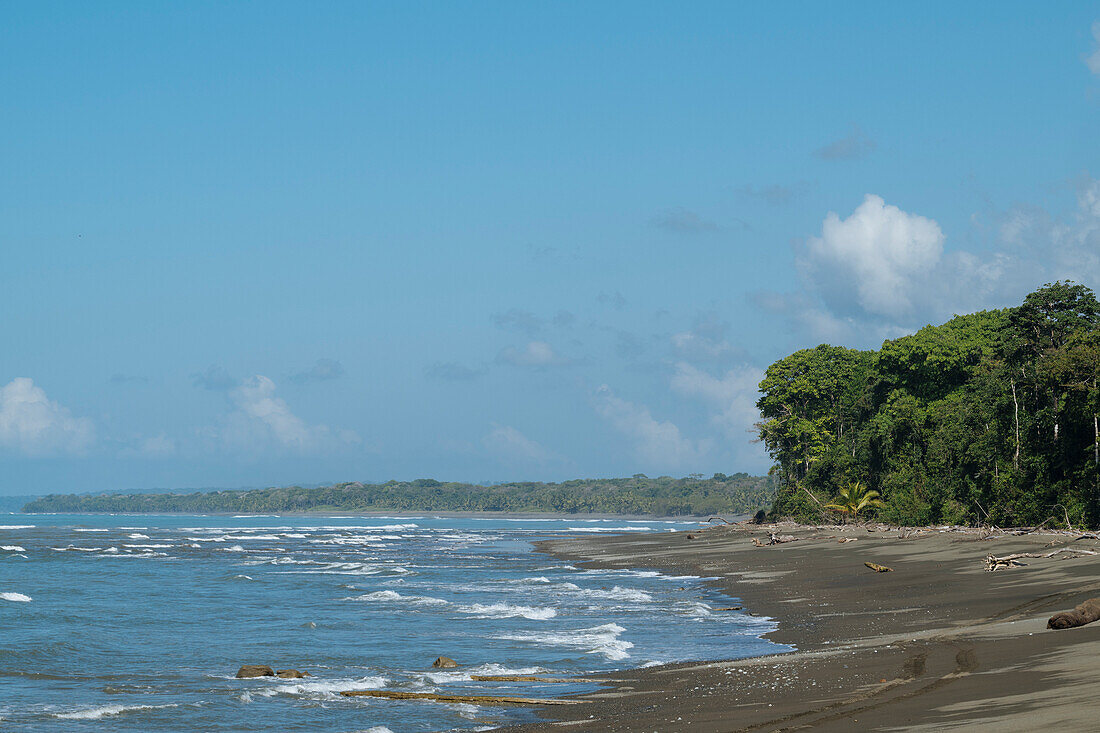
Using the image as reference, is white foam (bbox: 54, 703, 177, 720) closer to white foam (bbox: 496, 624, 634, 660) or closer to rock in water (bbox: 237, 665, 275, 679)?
rock in water (bbox: 237, 665, 275, 679)

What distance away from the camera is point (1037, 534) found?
40438mm

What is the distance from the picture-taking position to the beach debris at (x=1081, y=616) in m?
17.4

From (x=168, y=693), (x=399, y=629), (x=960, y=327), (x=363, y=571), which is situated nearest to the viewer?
(x=168, y=693)

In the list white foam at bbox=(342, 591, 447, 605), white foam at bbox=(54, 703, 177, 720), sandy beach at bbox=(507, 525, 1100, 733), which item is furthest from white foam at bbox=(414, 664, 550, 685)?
white foam at bbox=(342, 591, 447, 605)

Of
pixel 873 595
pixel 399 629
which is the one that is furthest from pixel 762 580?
pixel 399 629

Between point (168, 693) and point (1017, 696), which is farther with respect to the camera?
point (168, 693)

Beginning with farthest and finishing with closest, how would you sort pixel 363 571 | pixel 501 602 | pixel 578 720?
pixel 363 571, pixel 501 602, pixel 578 720

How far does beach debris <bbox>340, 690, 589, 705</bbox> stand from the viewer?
17562 millimetres

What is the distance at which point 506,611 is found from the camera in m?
33.8

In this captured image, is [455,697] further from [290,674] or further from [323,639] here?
[323,639]

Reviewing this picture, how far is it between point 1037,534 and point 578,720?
31.7 metres

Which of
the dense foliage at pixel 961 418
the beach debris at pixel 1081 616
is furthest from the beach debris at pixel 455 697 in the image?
the dense foliage at pixel 961 418

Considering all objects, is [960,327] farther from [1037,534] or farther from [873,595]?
[873,595]

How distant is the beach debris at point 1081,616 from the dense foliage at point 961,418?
23.2 m
